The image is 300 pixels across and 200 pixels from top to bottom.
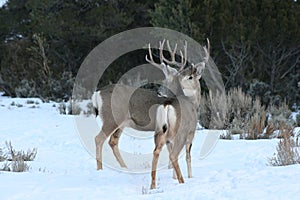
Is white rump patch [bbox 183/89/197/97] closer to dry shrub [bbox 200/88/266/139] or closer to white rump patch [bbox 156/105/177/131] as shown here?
white rump patch [bbox 156/105/177/131]

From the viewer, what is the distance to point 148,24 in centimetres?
1839

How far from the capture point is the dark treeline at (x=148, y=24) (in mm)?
15055

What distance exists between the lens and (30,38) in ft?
67.3

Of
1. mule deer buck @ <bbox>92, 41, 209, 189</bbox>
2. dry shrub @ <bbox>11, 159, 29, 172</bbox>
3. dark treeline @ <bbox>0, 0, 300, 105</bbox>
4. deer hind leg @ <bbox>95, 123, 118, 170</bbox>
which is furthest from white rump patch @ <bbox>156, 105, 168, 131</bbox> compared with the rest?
dark treeline @ <bbox>0, 0, 300, 105</bbox>

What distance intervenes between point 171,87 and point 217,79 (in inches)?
313

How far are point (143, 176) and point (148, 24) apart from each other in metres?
12.8

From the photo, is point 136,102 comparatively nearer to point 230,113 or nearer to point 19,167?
point 19,167

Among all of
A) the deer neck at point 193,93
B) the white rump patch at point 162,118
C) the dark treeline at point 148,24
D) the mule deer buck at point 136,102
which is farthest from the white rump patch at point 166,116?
the dark treeline at point 148,24

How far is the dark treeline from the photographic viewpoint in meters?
15.1

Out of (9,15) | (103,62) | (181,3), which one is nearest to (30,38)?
(9,15)

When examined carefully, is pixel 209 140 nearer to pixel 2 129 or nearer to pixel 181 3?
pixel 2 129

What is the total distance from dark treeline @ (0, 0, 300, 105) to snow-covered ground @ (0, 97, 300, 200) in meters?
6.02

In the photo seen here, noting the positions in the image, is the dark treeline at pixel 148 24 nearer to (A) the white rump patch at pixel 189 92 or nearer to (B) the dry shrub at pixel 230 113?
(B) the dry shrub at pixel 230 113

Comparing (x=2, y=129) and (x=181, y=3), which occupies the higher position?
(x=181, y=3)
